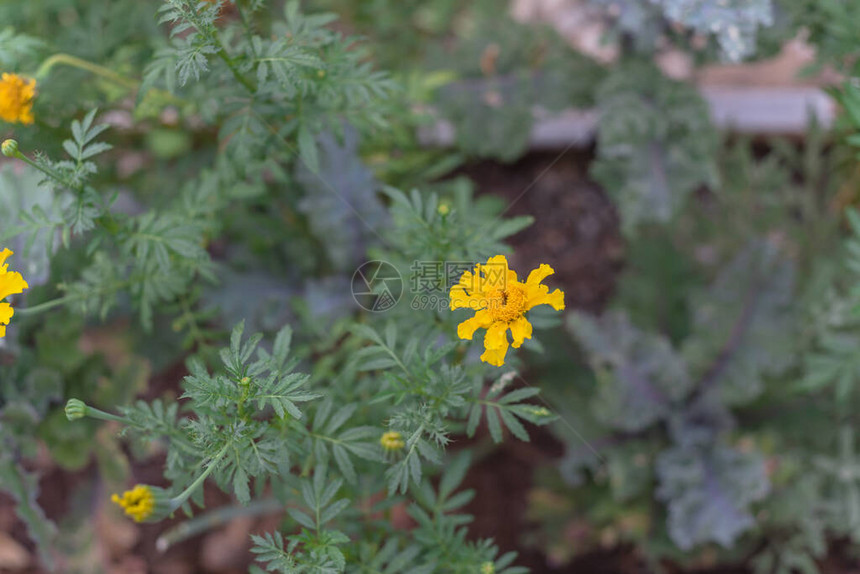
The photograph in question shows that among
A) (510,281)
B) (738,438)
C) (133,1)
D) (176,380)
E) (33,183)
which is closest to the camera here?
(510,281)

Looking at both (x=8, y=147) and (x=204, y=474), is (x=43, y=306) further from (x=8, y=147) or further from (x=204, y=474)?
(x=204, y=474)

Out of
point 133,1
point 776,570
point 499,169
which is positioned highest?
point 133,1

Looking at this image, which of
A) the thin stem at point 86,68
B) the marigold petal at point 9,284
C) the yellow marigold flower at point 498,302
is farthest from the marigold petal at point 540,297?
the thin stem at point 86,68

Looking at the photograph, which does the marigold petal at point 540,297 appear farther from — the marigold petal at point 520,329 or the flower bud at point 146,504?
the flower bud at point 146,504

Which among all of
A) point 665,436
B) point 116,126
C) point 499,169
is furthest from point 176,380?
point 665,436

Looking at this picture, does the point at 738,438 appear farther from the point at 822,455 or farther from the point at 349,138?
the point at 349,138

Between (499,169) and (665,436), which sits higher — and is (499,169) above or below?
above
